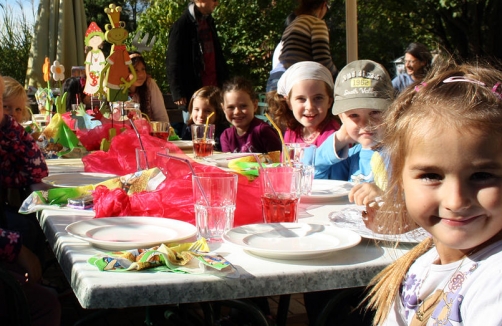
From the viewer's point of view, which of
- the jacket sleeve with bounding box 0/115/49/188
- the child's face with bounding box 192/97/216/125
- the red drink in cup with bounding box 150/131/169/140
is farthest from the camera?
the child's face with bounding box 192/97/216/125

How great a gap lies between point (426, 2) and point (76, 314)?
463 inches

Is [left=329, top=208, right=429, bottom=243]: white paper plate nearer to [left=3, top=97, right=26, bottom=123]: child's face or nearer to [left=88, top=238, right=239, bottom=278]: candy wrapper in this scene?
[left=88, top=238, right=239, bottom=278]: candy wrapper

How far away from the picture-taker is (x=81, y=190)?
2043mm

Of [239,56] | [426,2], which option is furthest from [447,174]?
[426,2]

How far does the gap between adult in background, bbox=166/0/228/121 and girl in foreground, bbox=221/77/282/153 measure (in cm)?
150

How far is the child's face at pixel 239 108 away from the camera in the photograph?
408 cm

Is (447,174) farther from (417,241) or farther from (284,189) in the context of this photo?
(284,189)

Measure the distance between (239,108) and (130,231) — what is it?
2556 millimetres

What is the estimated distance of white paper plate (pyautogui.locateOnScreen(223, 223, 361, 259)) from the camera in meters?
1.33

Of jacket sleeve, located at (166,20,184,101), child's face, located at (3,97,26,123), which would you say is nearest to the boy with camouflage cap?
child's face, located at (3,97,26,123)

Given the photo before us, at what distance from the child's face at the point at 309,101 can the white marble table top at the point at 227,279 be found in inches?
73.5

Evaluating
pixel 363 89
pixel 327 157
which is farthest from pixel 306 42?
pixel 363 89

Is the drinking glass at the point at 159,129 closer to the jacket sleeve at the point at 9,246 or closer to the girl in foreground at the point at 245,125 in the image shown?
the girl in foreground at the point at 245,125

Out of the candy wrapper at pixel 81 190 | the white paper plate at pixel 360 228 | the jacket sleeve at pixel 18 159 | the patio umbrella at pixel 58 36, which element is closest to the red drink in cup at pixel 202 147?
the jacket sleeve at pixel 18 159
